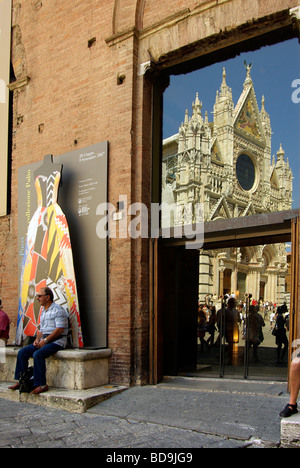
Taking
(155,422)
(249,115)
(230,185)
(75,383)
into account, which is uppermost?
(249,115)

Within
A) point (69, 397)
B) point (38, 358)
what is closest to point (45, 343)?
point (38, 358)

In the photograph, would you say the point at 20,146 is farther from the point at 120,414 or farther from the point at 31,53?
the point at 120,414

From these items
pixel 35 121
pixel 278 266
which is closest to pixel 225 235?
pixel 278 266

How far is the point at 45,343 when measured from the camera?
6.29 meters

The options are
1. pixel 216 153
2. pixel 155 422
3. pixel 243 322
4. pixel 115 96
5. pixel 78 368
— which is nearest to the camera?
pixel 155 422

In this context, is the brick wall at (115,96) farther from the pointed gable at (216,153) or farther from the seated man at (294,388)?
the seated man at (294,388)

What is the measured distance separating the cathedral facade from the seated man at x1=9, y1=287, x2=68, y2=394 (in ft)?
7.57

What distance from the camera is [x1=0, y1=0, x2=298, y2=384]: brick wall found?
6.76 meters

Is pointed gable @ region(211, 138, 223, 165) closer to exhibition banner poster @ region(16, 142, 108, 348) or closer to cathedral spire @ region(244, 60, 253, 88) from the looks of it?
cathedral spire @ region(244, 60, 253, 88)

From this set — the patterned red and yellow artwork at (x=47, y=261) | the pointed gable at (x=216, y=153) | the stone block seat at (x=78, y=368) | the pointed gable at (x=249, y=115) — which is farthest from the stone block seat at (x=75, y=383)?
the pointed gable at (x=249, y=115)

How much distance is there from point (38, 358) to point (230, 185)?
5.37 meters

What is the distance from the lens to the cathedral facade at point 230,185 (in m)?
7.08

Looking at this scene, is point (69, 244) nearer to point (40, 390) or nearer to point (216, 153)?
point (40, 390)

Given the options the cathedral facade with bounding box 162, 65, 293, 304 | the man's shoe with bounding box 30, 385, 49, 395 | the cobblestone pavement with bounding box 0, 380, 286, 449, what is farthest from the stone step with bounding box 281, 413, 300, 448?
the man's shoe with bounding box 30, 385, 49, 395
